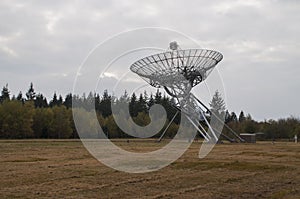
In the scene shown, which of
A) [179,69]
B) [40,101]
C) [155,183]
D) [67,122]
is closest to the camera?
[155,183]

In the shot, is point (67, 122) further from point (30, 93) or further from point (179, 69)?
point (30, 93)

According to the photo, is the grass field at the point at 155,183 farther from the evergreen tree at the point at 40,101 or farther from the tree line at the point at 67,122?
the evergreen tree at the point at 40,101

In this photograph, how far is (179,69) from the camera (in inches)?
2489

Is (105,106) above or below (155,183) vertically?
above

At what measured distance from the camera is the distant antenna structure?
60.7 m

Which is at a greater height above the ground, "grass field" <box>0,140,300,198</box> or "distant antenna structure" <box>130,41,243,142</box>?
"distant antenna structure" <box>130,41,243,142</box>

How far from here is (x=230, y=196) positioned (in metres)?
15.6

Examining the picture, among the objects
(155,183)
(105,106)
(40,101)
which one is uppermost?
(40,101)

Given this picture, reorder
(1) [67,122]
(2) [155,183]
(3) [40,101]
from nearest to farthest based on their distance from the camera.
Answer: (2) [155,183]
(1) [67,122]
(3) [40,101]

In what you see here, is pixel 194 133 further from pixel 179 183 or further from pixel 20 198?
pixel 20 198

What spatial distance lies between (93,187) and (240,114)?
164 m

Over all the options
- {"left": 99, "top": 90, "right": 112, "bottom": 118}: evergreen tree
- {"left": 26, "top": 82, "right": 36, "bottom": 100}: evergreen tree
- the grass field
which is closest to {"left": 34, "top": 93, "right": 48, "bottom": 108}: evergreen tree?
{"left": 26, "top": 82, "right": 36, "bottom": 100}: evergreen tree

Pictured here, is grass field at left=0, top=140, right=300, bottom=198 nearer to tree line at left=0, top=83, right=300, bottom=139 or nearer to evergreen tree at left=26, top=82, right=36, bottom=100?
tree line at left=0, top=83, right=300, bottom=139

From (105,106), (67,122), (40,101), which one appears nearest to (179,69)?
(67,122)
